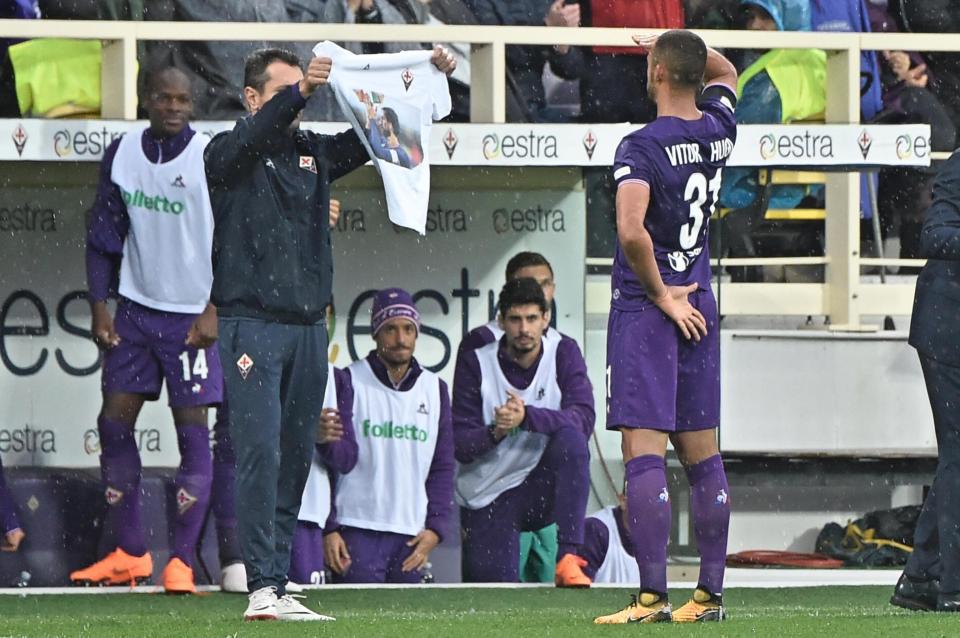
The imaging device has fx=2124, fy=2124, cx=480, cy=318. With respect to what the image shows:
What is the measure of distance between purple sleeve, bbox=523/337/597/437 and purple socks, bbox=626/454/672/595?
3863 mm

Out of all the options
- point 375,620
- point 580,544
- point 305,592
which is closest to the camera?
point 375,620

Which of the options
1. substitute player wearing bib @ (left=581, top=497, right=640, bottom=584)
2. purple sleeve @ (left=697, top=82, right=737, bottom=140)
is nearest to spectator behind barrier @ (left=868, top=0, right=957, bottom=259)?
substitute player wearing bib @ (left=581, top=497, right=640, bottom=584)

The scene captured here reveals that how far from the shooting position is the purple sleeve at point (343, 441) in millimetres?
10906

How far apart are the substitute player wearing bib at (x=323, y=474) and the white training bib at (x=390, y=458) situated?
10 cm

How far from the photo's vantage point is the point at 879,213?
14.8m

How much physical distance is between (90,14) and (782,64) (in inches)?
161

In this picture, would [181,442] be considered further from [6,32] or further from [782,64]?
[782,64]

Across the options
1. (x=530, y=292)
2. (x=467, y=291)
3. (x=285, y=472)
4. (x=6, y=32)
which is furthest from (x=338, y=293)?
(x=285, y=472)

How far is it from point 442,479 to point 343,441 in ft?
1.89

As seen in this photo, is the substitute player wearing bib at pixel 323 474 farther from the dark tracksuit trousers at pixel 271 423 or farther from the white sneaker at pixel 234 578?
the dark tracksuit trousers at pixel 271 423

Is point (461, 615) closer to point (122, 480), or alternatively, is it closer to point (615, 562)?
point (122, 480)

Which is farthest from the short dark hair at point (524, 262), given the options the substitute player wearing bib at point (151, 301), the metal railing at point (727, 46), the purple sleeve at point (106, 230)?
the purple sleeve at point (106, 230)

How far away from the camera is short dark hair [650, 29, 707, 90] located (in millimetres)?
7148

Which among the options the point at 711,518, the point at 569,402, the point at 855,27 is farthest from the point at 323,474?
A: the point at 855,27
